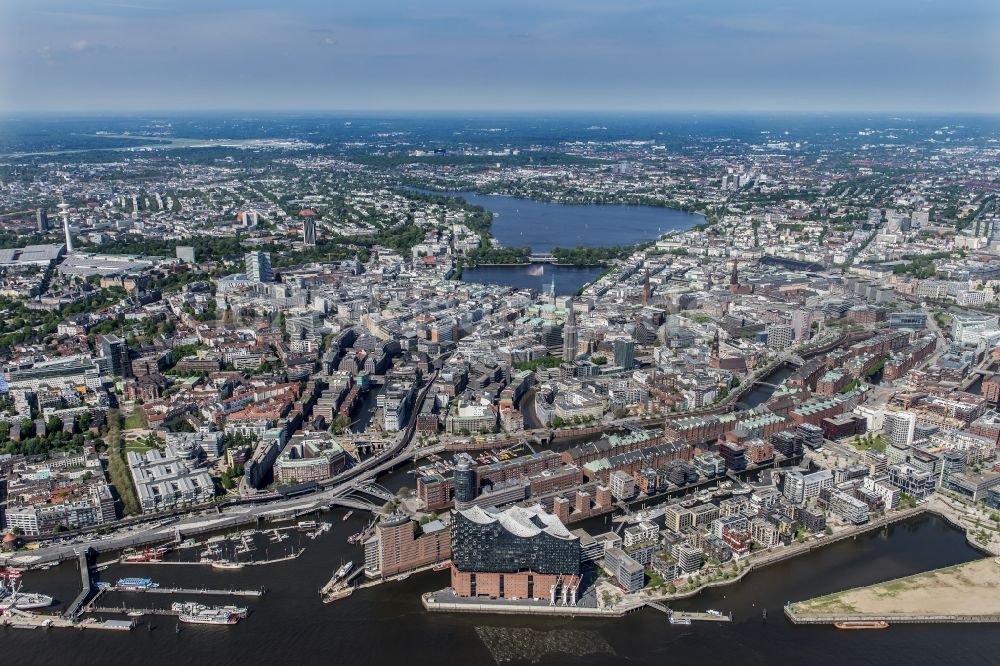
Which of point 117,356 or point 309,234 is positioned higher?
point 309,234

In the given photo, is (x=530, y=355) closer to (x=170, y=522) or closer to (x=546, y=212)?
(x=170, y=522)

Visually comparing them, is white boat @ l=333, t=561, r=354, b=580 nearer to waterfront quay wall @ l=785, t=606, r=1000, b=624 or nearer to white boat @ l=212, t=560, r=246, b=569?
white boat @ l=212, t=560, r=246, b=569

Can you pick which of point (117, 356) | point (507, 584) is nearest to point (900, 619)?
point (507, 584)

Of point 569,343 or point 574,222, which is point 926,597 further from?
point 574,222

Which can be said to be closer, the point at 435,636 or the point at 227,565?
the point at 435,636

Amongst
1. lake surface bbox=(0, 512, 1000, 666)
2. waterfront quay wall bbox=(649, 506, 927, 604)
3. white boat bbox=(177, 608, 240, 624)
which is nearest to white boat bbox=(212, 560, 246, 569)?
lake surface bbox=(0, 512, 1000, 666)

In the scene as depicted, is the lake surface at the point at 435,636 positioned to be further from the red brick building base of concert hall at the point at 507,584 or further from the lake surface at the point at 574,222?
the lake surface at the point at 574,222
